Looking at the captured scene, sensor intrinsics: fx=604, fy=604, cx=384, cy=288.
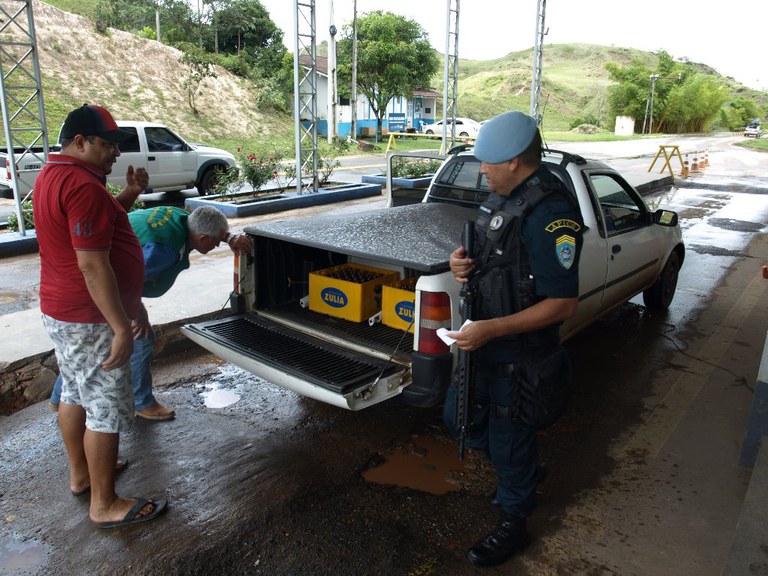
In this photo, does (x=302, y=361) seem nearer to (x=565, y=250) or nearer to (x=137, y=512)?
(x=137, y=512)

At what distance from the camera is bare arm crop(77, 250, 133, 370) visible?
2.43m

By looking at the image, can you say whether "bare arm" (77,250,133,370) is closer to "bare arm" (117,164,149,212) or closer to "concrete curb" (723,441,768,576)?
"bare arm" (117,164,149,212)

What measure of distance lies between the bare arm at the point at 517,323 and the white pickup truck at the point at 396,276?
79cm

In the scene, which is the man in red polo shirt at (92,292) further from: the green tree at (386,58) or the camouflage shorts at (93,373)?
the green tree at (386,58)

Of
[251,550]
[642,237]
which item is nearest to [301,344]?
[251,550]

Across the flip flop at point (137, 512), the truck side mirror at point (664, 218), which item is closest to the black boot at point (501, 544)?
the flip flop at point (137, 512)

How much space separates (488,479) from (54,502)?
7.30 ft

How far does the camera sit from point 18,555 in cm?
263

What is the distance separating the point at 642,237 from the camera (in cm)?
519

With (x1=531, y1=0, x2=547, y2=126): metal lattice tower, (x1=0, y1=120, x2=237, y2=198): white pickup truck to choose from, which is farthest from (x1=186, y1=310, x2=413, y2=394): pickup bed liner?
(x1=531, y1=0, x2=547, y2=126): metal lattice tower

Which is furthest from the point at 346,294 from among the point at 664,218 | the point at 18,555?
the point at 664,218

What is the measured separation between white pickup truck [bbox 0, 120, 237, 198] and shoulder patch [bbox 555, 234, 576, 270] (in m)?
11.0

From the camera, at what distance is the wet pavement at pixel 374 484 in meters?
2.65

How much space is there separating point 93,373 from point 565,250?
6.80 feet
